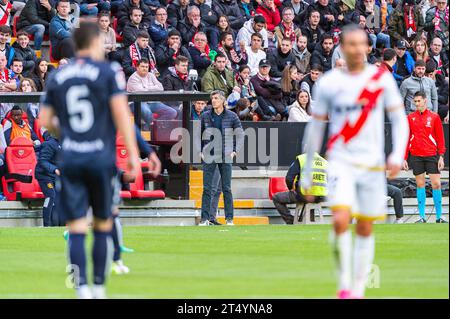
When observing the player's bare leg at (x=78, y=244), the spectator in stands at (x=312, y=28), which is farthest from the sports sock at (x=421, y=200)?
the player's bare leg at (x=78, y=244)

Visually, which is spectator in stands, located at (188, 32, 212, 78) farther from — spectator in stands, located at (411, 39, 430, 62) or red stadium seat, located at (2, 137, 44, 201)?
spectator in stands, located at (411, 39, 430, 62)

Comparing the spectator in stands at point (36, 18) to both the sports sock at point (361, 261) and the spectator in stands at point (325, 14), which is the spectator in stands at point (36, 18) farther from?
the sports sock at point (361, 261)

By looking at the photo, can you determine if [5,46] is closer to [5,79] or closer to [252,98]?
[5,79]

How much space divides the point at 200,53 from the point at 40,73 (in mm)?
3762

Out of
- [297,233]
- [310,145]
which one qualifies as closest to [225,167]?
[297,233]

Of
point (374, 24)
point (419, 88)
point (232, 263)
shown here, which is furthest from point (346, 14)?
point (232, 263)

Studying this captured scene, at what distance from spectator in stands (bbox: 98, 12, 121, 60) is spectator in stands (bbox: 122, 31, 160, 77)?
224 millimetres

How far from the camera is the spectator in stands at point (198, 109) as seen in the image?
24.3 m

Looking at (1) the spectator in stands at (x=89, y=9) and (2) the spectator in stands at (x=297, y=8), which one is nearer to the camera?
(1) the spectator in stands at (x=89, y=9)

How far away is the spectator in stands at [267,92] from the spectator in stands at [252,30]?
155 centimetres

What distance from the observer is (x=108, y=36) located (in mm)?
26359

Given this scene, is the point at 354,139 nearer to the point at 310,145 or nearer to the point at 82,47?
the point at 310,145

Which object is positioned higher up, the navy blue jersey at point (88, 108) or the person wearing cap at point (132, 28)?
the person wearing cap at point (132, 28)
